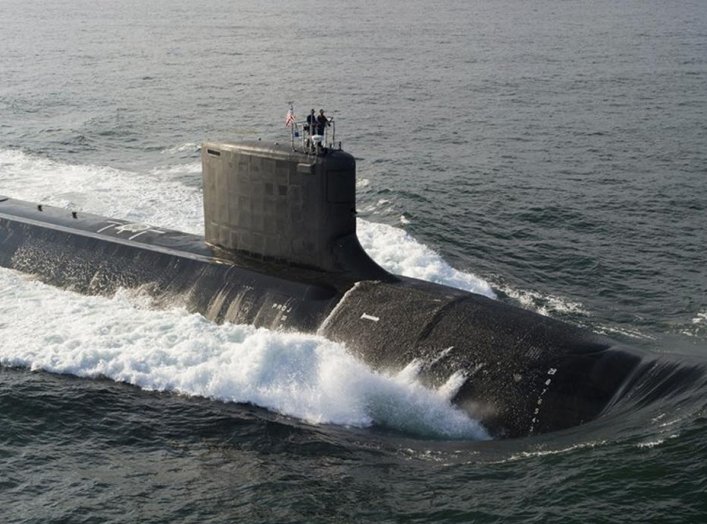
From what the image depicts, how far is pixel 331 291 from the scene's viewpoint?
18.2 meters

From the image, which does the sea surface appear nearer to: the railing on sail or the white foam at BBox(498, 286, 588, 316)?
the white foam at BBox(498, 286, 588, 316)

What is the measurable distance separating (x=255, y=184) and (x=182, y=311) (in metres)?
3.32

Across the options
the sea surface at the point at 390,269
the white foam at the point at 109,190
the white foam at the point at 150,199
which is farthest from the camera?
the white foam at the point at 109,190

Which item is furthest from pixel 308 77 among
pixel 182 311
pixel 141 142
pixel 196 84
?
pixel 182 311

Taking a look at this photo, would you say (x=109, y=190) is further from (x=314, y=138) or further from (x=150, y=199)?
(x=314, y=138)

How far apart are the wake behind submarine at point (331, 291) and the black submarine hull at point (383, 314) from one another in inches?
1.0

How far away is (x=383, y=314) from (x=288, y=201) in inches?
117

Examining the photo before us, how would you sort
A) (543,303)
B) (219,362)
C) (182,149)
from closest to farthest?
(219,362) < (543,303) < (182,149)

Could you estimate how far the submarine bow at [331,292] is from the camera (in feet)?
49.7

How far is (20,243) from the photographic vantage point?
2389cm

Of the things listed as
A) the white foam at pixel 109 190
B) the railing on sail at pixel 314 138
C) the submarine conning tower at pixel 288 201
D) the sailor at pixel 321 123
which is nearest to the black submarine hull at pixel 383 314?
the submarine conning tower at pixel 288 201

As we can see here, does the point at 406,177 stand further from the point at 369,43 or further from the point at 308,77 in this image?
the point at 369,43

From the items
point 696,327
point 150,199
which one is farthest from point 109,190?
point 696,327

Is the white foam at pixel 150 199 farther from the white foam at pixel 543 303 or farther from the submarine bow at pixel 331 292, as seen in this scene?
the submarine bow at pixel 331 292
